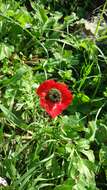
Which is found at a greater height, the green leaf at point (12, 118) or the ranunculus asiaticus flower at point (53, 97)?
the ranunculus asiaticus flower at point (53, 97)

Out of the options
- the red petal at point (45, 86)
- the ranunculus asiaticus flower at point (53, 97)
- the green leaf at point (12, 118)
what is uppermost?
the red petal at point (45, 86)

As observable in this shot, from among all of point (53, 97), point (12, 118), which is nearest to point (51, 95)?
point (53, 97)

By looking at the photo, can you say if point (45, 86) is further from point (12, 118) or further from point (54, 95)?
point (12, 118)

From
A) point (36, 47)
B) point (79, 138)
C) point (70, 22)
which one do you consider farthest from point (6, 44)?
point (79, 138)

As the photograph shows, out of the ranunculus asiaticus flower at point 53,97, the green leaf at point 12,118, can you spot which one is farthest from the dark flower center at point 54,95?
the green leaf at point 12,118

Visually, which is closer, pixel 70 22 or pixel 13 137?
pixel 13 137

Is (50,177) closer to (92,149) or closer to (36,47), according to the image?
(92,149)

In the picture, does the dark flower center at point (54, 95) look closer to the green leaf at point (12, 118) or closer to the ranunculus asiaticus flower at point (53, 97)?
the ranunculus asiaticus flower at point (53, 97)
